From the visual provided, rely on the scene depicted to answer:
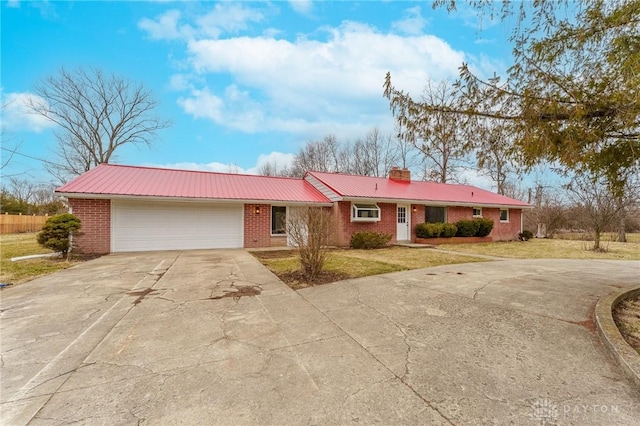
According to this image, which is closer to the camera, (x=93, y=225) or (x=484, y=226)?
(x=93, y=225)

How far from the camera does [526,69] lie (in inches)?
170

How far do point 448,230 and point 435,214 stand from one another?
147 centimetres

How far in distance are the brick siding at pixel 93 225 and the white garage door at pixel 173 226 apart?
20 centimetres

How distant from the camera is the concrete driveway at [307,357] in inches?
86.3

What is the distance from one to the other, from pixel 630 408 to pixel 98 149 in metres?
31.2

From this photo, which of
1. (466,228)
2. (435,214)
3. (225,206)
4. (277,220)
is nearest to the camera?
(225,206)

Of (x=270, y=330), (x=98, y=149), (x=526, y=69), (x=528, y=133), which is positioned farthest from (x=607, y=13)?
(x=98, y=149)

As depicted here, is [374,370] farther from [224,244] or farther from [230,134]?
[230,134]

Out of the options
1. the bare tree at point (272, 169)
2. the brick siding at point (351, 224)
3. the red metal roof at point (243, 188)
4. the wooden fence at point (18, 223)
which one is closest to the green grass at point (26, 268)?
the red metal roof at point (243, 188)

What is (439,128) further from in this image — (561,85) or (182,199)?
(182,199)

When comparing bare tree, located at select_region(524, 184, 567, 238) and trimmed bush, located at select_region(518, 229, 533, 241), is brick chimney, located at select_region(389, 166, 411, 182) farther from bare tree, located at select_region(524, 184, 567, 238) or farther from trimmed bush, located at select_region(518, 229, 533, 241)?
bare tree, located at select_region(524, 184, 567, 238)

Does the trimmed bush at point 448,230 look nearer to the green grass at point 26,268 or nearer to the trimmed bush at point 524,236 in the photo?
the trimmed bush at point 524,236

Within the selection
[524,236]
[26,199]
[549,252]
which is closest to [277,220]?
[549,252]

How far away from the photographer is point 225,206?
13398 mm
